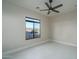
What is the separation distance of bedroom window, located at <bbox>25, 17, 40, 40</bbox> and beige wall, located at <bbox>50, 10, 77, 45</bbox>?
2.01 meters

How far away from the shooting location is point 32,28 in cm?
549

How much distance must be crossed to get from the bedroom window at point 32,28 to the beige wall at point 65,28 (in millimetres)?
2014

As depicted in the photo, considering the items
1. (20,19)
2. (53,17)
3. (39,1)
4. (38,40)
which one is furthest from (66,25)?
(20,19)

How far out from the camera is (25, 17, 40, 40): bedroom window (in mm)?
4957

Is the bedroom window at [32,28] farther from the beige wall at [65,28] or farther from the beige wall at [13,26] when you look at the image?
the beige wall at [65,28]

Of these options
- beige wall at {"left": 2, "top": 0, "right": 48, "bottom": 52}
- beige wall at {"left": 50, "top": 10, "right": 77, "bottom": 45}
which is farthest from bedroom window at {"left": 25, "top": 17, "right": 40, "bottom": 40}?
beige wall at {"left": 50, "top": 10, "right": 77, "bottom": 45}

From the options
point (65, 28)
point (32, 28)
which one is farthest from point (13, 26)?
point (65, 28)

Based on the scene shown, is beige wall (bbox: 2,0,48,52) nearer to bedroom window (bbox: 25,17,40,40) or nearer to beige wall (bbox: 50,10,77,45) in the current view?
bedroom window (bbox: 25,17,40,40)

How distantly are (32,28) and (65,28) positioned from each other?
10.1ft

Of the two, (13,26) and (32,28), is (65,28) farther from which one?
(13,26)

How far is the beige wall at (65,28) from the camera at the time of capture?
544 centimetres

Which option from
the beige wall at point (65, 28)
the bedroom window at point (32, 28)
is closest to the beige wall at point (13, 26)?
the bedroom window at point (32, 28)

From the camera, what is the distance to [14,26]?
398cm

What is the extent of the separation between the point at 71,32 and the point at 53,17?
8.43 ft
